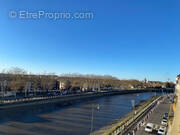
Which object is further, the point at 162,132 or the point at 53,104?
the point at 53,104

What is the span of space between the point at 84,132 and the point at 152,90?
5462 cm

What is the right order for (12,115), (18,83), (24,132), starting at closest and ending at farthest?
(24,132), (12,115), (18,83)

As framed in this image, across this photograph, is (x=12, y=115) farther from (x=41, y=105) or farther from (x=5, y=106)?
(x=41, y=105)

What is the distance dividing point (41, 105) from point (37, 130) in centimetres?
784

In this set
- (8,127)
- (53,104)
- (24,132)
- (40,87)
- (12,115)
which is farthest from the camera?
(40,87)

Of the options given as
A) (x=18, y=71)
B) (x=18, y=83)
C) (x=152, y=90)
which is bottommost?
(x=152, y=90)

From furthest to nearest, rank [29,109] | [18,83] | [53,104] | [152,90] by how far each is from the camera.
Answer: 1. [152,90]
2. [18,83]
3. [53,104]
4. [29,109]

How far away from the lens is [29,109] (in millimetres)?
15969

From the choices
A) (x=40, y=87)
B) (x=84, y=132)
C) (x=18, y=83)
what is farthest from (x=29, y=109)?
(x=40, y=87)

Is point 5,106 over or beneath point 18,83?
beneath

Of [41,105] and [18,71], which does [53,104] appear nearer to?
[41,105]

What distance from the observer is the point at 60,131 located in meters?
10.3

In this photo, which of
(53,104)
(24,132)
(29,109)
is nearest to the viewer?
(24,132)

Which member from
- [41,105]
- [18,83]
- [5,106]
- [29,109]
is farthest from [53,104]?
[18,83]
